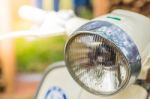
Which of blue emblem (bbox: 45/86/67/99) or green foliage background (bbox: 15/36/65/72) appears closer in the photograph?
blue emblem (bbox: 45/86/67/99)

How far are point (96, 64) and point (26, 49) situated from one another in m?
0.89

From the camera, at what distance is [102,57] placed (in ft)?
2.32

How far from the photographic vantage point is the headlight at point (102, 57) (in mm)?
648

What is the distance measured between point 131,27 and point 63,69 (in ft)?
1.08

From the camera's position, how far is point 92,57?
2.36 ft

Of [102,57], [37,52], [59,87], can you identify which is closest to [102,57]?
[102,57]

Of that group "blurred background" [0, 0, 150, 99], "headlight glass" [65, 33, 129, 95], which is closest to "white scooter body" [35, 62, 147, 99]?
"headlight glass" [65, 33, 129, 95]

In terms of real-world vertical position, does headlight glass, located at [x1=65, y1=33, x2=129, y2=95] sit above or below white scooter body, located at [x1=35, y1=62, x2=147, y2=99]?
above

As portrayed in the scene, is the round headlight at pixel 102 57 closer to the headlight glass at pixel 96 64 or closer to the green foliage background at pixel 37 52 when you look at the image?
the headlight glass at pixel 96 64

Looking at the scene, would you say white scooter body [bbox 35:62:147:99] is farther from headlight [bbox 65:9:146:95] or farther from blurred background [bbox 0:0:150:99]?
blurred background [bbox 0:0:150:99]

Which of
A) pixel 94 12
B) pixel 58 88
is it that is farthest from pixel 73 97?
pixel 94 12

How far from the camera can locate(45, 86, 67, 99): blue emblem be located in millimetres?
910

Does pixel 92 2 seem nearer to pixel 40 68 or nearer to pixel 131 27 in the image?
pixel 40 68

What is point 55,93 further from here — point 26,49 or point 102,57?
point 26,49
